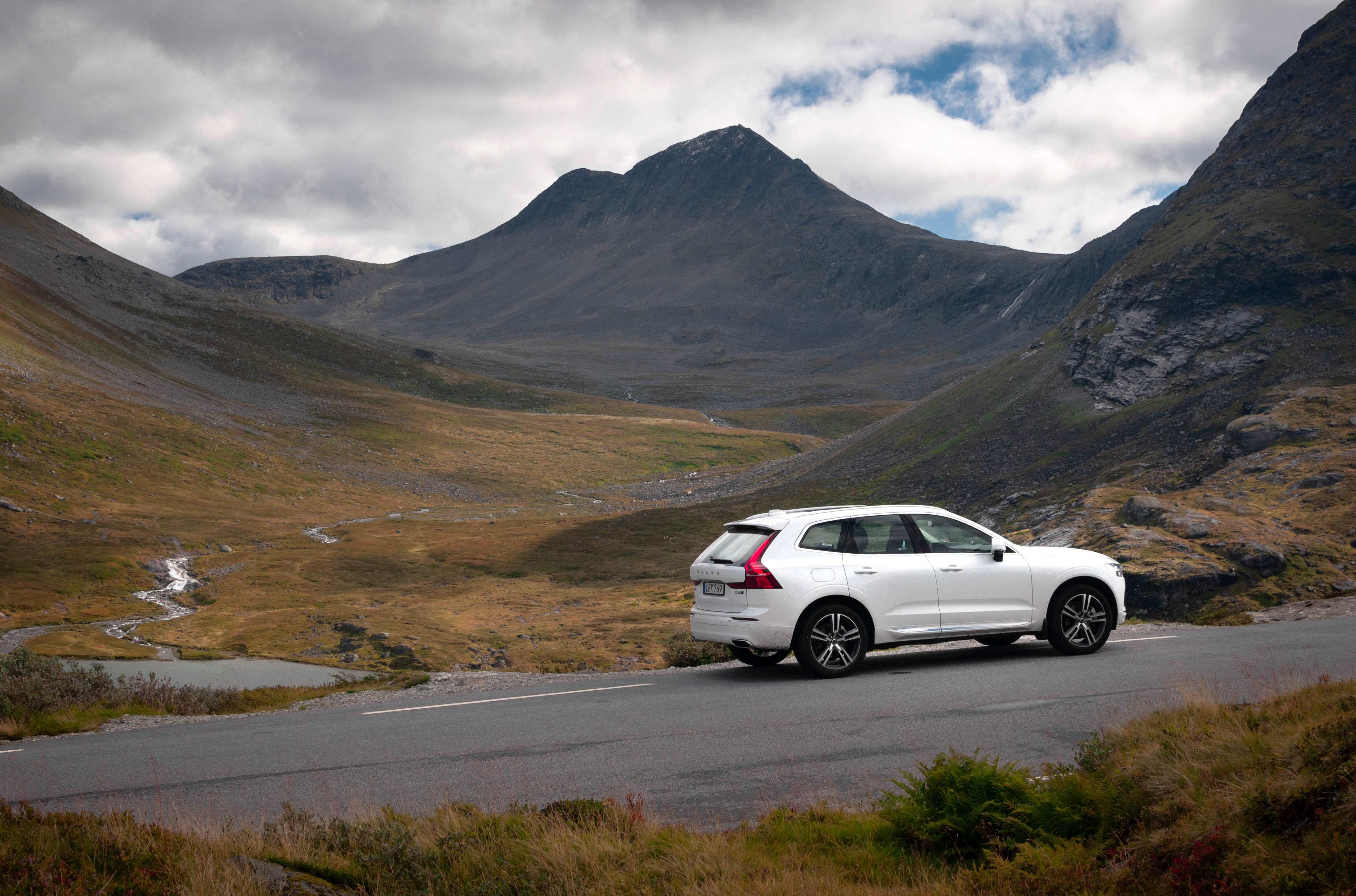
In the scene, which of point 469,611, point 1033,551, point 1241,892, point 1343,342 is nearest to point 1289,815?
point 1241,892

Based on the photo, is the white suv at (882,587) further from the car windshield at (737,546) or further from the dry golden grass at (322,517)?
the dry golden grass at (322,517)

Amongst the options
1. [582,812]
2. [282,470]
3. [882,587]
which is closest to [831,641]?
[882,587]

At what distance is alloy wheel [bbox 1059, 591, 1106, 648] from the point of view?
12.1 meters

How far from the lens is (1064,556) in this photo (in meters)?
12.1

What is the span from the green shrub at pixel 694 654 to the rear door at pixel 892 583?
4.34 metres

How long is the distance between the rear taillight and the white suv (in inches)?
0.5

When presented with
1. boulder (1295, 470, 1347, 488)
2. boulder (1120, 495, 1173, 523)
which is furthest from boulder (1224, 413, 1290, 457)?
boulder (1120, 495, 1173, 523)

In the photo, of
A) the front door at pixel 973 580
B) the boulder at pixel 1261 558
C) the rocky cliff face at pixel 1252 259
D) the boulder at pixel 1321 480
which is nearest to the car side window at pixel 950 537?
the front door at pixel 973 580

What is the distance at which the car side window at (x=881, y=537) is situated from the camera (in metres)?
11.5

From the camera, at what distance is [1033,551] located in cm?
1211

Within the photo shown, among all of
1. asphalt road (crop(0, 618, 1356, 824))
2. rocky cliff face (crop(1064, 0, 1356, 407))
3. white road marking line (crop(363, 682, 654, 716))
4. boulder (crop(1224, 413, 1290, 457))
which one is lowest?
white road marking line (crop(363, 682, 654, 716))

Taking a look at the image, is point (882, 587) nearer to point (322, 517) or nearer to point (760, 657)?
point (760, 657)

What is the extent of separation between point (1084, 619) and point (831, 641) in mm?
3765

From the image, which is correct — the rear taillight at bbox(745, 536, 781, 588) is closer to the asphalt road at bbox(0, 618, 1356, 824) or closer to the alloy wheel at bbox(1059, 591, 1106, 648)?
the asphalt road at bbox(0, 618, 1356, 824)
